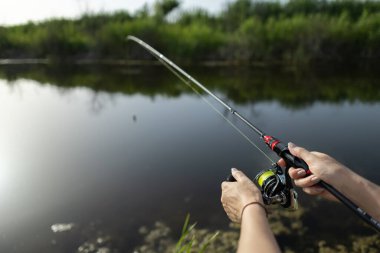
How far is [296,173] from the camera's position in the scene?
193 cm

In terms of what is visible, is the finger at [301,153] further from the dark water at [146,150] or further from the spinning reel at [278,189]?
the dark water at [146,150]

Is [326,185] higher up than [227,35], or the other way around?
[227,35]

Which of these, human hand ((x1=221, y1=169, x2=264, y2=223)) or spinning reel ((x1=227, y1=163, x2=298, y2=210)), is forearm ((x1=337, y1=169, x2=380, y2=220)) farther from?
human hand ((x1=221, y1=169, x2=264, y2=223))

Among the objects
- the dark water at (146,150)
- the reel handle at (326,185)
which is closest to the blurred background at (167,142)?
the dark water at (146,150)

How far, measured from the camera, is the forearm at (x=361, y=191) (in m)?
1.66

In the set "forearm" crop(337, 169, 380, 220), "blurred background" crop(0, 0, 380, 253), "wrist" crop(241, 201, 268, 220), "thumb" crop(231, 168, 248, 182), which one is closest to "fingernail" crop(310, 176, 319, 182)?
"forearm" crop(337, 169, 380, 220)

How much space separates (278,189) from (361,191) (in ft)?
1.34

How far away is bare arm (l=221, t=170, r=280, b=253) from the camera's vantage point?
3.91 feet

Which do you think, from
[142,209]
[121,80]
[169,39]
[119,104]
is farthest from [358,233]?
[169,39]

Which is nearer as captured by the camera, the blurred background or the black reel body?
the black reel body

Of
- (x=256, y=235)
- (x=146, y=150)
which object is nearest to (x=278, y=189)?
(x=256, y=235)

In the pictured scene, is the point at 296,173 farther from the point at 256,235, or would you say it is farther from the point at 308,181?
the point at 256,235

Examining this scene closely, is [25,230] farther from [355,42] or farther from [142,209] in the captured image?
[355,42]

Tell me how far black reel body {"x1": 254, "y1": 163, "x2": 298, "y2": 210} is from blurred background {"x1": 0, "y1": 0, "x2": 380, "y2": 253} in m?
2.38
